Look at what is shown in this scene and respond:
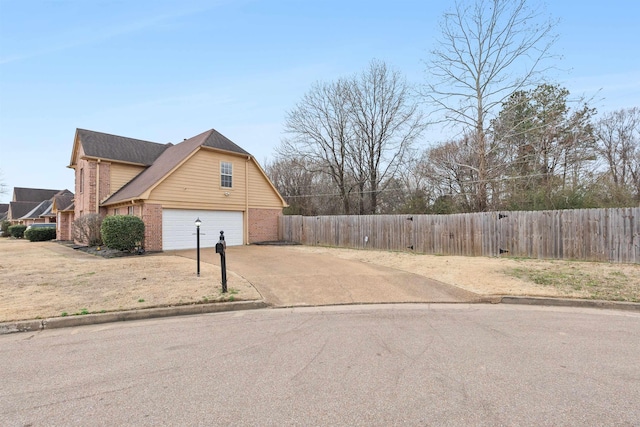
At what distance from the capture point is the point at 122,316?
5480mm

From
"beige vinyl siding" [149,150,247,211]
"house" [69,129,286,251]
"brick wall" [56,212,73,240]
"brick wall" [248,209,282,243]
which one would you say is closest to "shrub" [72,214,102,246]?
"house" [69,129,286,251]

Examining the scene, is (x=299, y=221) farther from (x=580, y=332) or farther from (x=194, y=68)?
(x=580, y=332)

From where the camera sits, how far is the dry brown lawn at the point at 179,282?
605cm

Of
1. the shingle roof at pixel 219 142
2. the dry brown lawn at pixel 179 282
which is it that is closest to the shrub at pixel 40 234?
the shingle roof at pixel 219 142

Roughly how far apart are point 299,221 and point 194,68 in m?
9.48

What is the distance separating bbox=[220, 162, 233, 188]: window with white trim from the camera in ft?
59.3

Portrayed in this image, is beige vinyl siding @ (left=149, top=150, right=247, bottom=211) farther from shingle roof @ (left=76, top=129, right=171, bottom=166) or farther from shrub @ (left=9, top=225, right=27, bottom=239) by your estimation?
shrub @ (left=9, top=225, right=27, bottom=239)

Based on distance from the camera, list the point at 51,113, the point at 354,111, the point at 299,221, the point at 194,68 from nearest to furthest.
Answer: the point at 194,68, the point at 51,113, the point at 299,221, the point at 354,111

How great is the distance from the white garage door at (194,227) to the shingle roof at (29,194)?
178 feet

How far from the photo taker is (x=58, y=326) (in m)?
5.12

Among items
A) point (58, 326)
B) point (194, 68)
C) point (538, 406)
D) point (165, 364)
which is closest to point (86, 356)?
point (165, 364)

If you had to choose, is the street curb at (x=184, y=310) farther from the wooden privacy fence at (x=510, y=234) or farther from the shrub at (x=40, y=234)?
the shrub at (x=40, y=234)

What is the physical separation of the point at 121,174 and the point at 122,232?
6.98 meters

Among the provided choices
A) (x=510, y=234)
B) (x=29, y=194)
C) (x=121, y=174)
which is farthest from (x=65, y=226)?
(x=29, y=194)
